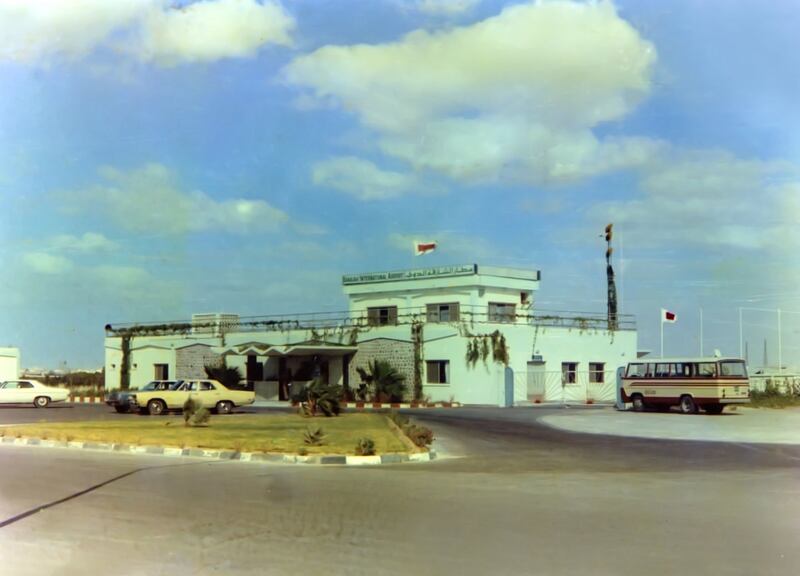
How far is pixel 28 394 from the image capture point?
127 ft

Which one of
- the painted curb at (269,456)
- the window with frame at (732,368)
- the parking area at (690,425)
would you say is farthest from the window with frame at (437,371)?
the painted curb at (269,456)

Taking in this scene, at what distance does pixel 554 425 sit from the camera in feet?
86.2

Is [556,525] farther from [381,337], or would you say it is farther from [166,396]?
[381,337]

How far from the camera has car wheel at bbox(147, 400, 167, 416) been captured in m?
31.5

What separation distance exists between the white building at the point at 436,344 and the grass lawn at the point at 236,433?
13.4m

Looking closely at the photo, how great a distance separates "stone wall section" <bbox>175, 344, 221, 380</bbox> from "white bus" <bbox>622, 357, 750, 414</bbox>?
2461 cm

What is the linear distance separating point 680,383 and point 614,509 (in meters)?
24.8

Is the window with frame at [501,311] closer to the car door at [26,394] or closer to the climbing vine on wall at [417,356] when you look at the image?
the climbing vine on wall at [417,356]

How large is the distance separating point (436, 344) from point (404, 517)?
3144 cm

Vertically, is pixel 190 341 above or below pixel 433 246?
below

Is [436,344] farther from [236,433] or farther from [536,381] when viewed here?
[236,433]

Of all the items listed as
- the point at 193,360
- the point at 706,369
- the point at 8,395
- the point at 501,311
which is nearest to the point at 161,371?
the point at 193,360

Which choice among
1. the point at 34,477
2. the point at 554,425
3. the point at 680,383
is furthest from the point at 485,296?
the point at 34,477

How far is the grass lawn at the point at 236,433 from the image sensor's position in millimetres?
18047
